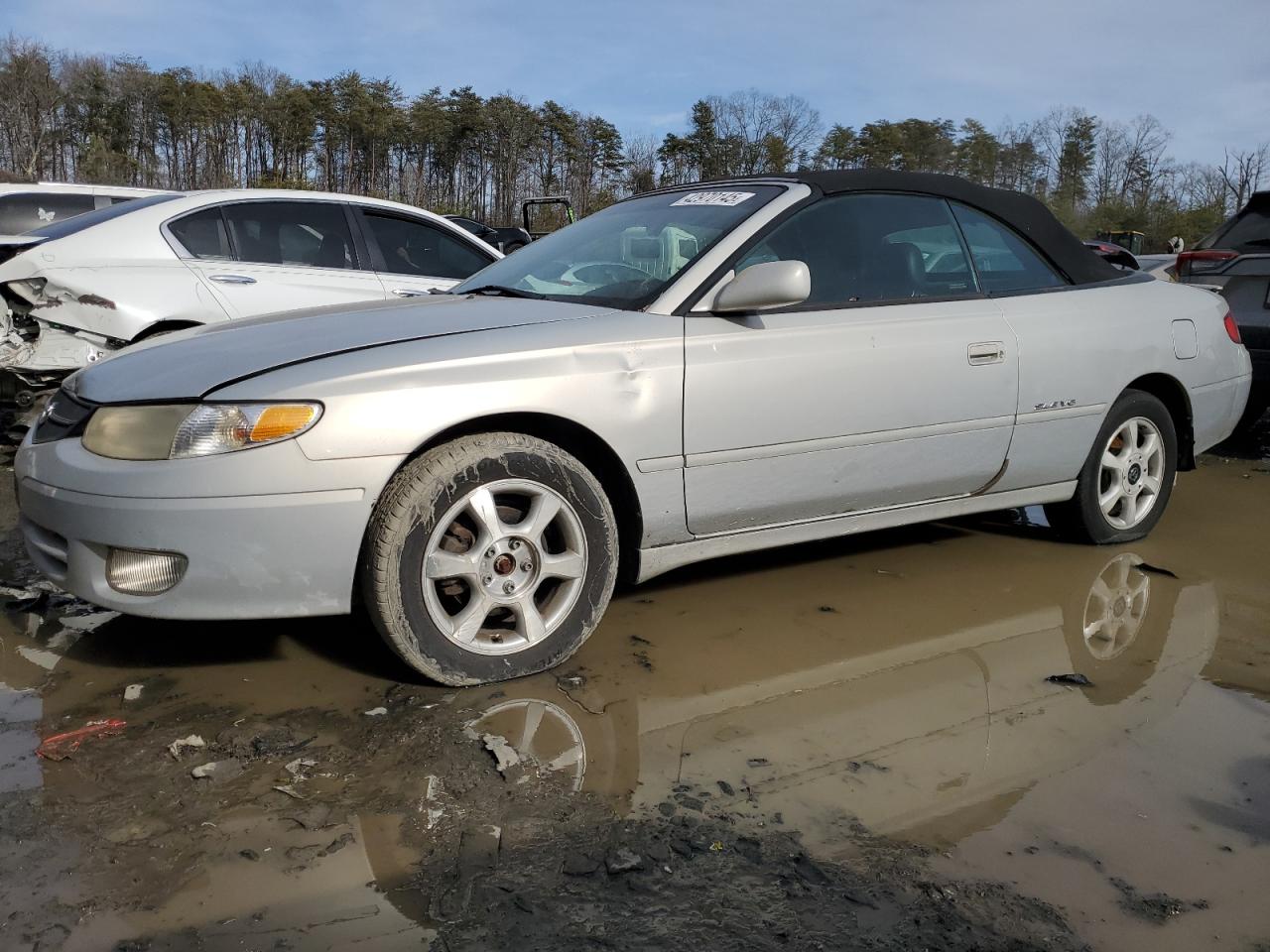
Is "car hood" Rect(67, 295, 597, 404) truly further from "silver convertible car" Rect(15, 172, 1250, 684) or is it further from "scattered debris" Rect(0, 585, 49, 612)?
"scattered debris" Rect(0, 585, 49, 612)

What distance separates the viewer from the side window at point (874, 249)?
11.9 feet

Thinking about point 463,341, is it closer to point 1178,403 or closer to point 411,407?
point 411,407

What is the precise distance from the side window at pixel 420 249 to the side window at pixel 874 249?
3.55 meters

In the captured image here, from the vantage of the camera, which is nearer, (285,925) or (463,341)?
(285,925)

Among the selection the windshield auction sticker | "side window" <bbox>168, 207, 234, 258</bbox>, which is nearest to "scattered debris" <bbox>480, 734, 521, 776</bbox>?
the windshield auction sticker

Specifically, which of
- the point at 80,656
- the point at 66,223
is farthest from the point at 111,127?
A: the point at 80,656

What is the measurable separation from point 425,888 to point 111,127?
138 feet

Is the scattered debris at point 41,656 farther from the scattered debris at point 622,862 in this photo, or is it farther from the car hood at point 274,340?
the scattered debris at point 622,862

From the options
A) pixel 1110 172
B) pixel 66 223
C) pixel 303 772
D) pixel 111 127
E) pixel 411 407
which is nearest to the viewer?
pixel 303 772

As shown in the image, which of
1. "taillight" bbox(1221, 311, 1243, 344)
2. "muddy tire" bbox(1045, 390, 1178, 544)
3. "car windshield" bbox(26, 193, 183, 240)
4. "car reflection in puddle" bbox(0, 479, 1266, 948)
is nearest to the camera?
"car reflection in puddle" bbox(0, 479, 1266, 948)

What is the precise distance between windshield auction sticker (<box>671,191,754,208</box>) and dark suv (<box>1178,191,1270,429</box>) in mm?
4001

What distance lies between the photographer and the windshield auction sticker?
3.76m

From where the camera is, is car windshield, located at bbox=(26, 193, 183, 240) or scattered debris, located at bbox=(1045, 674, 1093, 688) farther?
car windshield, located at bbox=(26, 193, 183, 240)

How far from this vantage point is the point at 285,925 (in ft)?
6.29
